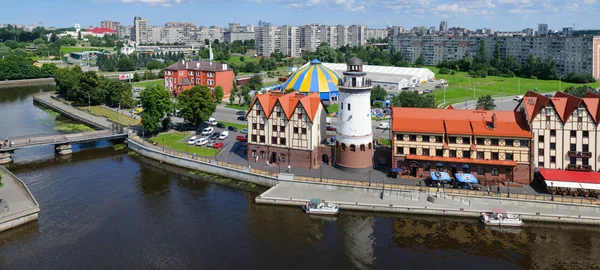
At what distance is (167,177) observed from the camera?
62.2 meters

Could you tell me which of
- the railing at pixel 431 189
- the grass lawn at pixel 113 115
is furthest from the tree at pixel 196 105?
the railing at pixel 431 189

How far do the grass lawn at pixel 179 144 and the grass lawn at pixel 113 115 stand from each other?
13.0 m

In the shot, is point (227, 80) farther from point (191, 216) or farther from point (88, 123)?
point (191, 216)

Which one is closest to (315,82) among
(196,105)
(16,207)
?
(196,105)

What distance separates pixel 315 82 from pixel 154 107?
39715 mm

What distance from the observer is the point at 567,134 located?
5288 cm

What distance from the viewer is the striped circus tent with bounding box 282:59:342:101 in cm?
10562

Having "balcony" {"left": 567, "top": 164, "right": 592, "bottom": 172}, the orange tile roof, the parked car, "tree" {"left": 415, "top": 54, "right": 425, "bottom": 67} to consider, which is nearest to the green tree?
the parked car

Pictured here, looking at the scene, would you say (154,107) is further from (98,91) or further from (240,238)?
(240,238)

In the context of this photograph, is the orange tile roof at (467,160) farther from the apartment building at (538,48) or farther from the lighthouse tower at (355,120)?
the apartment building at (538,48)

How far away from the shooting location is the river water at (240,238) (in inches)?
1540

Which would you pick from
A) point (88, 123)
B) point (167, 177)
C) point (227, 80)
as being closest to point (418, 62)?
point (227, 80)

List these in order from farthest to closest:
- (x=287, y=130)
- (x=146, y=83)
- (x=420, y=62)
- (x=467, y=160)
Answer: (x=420, y=62)
(x=146, y=83)
(x=287, y=130)
(x=467, y=160)

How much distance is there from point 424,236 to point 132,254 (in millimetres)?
24790
